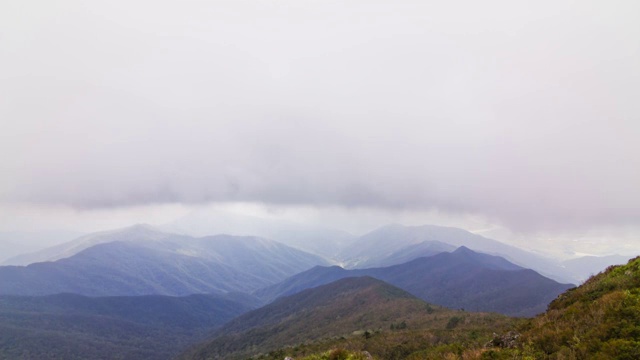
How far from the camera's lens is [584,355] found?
1705cm

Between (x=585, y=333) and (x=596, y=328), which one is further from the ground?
(x=596, y=328)

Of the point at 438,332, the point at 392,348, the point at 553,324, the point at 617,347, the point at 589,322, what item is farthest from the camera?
the point at 438,332

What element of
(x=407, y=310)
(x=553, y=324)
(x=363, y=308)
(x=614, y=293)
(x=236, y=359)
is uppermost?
(x=614, y=293)

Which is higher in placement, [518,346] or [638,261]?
[638,261]

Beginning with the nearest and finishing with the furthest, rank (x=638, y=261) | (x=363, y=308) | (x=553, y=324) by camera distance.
Result: (x=553, y=324) → (x=638, y=261) → (x=363, y=308)

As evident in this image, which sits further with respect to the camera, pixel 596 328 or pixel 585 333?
pixel 585 333

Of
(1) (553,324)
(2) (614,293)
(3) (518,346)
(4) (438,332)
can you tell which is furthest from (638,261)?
(4) (438,332)

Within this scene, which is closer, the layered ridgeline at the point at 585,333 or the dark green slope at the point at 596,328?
the dark green slope at the point at 596,328

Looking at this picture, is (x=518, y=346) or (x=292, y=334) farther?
(x=292, y=334)

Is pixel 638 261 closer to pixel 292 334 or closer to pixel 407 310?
pixel 407 310

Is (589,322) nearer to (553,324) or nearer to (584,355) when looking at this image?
(553,324)

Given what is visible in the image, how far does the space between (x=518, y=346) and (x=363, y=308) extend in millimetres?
184904

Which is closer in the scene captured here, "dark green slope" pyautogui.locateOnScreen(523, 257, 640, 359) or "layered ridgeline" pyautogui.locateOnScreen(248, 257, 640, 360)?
"dark green slope" pyautogui.locateOnScreen(523, 257, 640, 359)

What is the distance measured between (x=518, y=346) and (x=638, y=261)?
619 inches
